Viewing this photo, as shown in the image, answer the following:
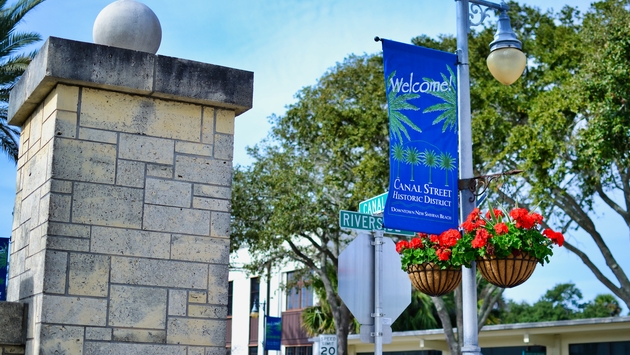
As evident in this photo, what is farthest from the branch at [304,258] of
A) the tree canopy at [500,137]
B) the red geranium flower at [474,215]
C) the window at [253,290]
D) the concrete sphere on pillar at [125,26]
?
the concrete sphere on pillar at [125,26]

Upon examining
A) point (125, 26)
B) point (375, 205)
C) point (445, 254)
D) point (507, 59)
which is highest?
point (507, 59)

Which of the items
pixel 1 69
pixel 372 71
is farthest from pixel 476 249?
pixel 372 71

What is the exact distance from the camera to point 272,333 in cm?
3222

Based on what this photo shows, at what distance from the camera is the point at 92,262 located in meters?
6.00

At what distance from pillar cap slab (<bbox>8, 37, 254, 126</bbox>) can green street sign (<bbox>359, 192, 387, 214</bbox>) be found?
7.00 ft

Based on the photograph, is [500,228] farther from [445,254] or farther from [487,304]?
[487,304]

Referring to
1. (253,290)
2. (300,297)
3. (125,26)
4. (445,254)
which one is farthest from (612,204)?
(253,290)

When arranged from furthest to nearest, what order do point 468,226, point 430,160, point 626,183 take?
point 626,183 < point 430,160 < point 468,226

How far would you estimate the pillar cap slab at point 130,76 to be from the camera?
6.14 meters

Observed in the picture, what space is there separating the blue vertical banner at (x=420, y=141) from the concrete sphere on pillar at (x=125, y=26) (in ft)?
8.20

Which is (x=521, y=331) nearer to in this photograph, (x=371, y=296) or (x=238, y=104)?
(x=371, y=296)

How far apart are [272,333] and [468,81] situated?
2485cm

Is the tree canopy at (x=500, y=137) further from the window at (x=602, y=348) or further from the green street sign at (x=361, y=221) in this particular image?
the green street sign at (x=361, y=221)

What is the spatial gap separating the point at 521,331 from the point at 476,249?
18292 millimetres
